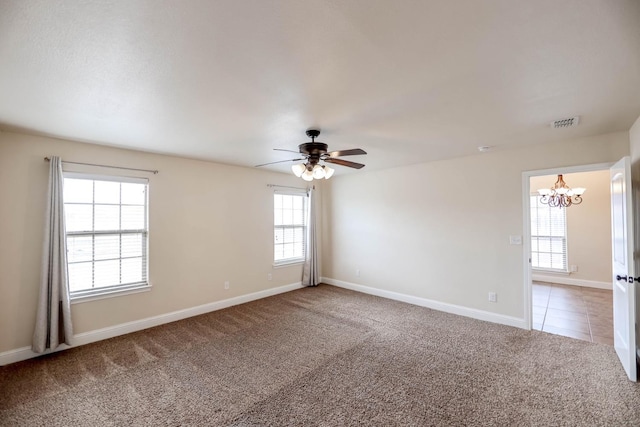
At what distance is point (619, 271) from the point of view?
278 cm

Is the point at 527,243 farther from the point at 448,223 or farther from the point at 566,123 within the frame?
the point at 566,123

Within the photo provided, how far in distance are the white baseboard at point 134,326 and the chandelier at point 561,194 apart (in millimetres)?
5896

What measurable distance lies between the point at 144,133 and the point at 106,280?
1990mm

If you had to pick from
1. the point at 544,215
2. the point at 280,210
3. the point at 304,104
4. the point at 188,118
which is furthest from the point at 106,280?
the point at 544,215

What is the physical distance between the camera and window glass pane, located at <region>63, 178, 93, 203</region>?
10.9 ft

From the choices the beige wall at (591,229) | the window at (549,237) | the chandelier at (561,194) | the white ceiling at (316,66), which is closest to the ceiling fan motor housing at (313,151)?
the white ceiling at (316,66)

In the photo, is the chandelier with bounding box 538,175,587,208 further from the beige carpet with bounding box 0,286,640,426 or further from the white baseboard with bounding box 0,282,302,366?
the white baseboard with bounding box 0,282,302,366

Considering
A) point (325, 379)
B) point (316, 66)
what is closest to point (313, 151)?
point (316, 66)

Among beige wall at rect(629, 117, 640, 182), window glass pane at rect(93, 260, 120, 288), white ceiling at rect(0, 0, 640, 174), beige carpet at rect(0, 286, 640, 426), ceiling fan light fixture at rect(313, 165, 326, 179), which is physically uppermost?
white ceiling at rect(0, 0, 640, 174)

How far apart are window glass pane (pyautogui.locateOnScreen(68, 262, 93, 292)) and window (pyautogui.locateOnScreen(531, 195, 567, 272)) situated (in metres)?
7.93

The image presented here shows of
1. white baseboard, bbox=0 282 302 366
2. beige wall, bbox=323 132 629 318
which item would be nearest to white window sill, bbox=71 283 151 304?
white baseboard, bbox=0 282 302 366

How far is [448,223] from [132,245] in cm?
468

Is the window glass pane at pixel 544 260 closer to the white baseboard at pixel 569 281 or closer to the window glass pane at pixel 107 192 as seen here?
the white baseboard at pixel 569 281

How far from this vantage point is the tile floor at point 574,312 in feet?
11.8
